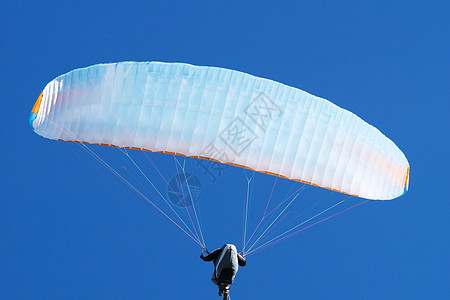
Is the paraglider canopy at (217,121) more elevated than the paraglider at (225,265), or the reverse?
the paraglider canopy at (217,121)

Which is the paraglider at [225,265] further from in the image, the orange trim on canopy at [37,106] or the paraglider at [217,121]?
the orange trim on canopy at [37,106]

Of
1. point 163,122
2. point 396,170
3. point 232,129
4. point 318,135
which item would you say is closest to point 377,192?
point 396,170

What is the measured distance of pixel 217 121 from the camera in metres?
14.6

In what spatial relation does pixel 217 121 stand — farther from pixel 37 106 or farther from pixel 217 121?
pixel 37 106

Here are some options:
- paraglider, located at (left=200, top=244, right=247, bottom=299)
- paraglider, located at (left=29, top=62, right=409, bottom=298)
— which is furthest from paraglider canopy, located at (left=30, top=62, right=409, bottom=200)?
paraglider, located at (left=200, top=244, right=247, bottom=299)

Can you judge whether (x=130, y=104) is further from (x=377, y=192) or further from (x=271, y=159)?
(x=377, y=192)

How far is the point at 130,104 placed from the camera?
14766mm

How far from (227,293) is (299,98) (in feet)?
14.1

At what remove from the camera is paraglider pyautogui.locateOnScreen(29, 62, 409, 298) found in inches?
577

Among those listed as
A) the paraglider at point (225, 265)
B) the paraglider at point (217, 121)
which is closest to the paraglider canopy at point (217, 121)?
the paraglider at point (217, 121)

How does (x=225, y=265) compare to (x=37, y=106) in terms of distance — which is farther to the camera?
(x=37, y=106)

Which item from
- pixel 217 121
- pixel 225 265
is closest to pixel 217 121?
pixel 217 121

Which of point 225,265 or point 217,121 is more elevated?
point 217,121

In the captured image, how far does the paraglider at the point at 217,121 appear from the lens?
1466 cm
